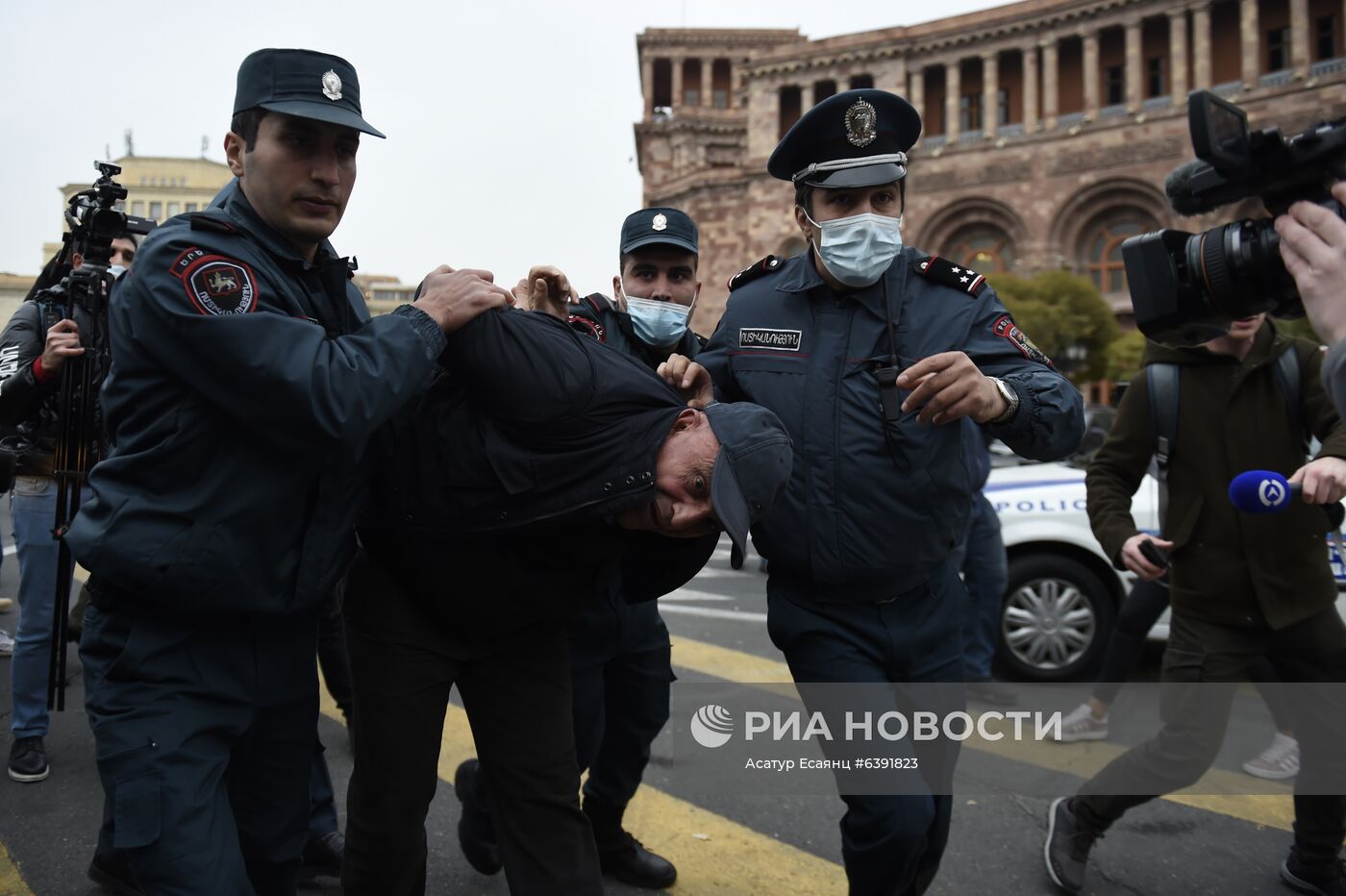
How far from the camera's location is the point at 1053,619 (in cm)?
578

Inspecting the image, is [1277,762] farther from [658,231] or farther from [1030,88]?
[1030,88]

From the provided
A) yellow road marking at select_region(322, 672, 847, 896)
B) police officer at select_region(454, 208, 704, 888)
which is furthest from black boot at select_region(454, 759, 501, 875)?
yellow road marking at select_region(322, 672, 847, 896)

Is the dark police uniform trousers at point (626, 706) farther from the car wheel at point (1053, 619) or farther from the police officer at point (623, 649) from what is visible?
the car wheel at point (1053, 619)

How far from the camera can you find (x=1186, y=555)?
11.2 feet

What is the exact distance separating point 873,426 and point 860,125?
35.8 inches

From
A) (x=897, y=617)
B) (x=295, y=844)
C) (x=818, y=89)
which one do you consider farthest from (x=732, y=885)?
(x=818, y=89)

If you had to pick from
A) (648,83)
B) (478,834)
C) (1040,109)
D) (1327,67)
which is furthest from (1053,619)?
(648,83)

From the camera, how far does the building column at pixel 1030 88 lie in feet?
143

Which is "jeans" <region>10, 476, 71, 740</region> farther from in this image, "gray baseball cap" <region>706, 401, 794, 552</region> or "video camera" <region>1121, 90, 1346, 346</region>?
"video camera" <region>1121, 90, 1346, 346</region>

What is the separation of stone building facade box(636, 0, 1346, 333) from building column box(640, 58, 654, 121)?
9.20 meters

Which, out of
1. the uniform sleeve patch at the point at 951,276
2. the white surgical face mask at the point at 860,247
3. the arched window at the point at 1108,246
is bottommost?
the uniform sleeve patch at the point at 951,276

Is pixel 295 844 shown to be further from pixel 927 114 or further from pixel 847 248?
pixel 927 114

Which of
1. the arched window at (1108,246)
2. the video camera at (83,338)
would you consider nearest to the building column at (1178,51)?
the arched window at (1108,246)

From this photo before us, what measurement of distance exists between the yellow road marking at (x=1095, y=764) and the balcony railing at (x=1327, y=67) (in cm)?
4242
